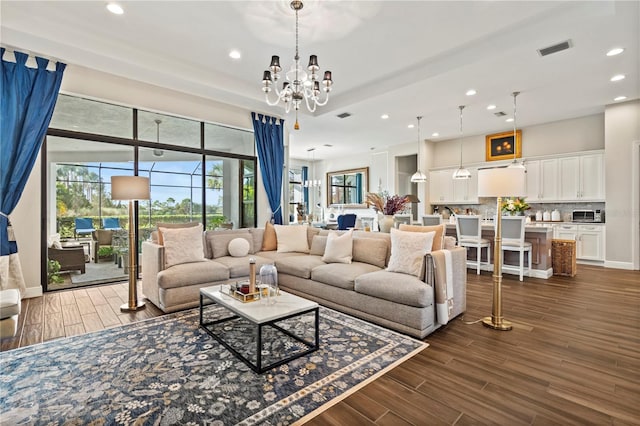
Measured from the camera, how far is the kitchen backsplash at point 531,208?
6461 millimetres

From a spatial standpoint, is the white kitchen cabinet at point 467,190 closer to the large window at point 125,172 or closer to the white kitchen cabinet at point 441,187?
the white kitchen cabinet at point 441,187

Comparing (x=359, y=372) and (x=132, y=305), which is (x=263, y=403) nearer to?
(x=359, y=372)

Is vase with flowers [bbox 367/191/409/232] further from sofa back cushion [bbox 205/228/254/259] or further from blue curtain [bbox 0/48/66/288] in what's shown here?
blue curtain [bbox 0/48/66/288]

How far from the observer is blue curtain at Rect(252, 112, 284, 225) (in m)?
6.12

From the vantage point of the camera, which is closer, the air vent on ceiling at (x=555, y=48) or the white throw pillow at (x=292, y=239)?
the air vent on ceiling at (x=555, y=48)

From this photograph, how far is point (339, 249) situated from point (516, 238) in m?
3.23

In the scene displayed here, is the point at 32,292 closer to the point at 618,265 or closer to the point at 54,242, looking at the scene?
the point at 54,242

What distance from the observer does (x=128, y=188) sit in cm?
356

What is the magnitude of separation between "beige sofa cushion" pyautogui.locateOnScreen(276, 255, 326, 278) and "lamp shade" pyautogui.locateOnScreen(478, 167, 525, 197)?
2.09 m

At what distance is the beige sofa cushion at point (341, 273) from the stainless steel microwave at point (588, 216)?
540cm

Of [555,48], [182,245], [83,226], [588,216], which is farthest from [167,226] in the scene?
[588,216]

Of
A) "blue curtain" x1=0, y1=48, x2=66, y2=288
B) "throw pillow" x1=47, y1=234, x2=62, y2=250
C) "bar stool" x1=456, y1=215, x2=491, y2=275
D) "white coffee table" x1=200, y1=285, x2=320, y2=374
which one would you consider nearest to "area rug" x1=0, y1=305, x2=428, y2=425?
"white coffee table" x1=200, y1=285, x2=320, y2=374

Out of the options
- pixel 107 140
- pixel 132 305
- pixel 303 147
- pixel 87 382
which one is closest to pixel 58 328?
pixel 132 305

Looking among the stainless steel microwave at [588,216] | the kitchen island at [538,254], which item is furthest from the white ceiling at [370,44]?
the kitchen island at [538,254]
